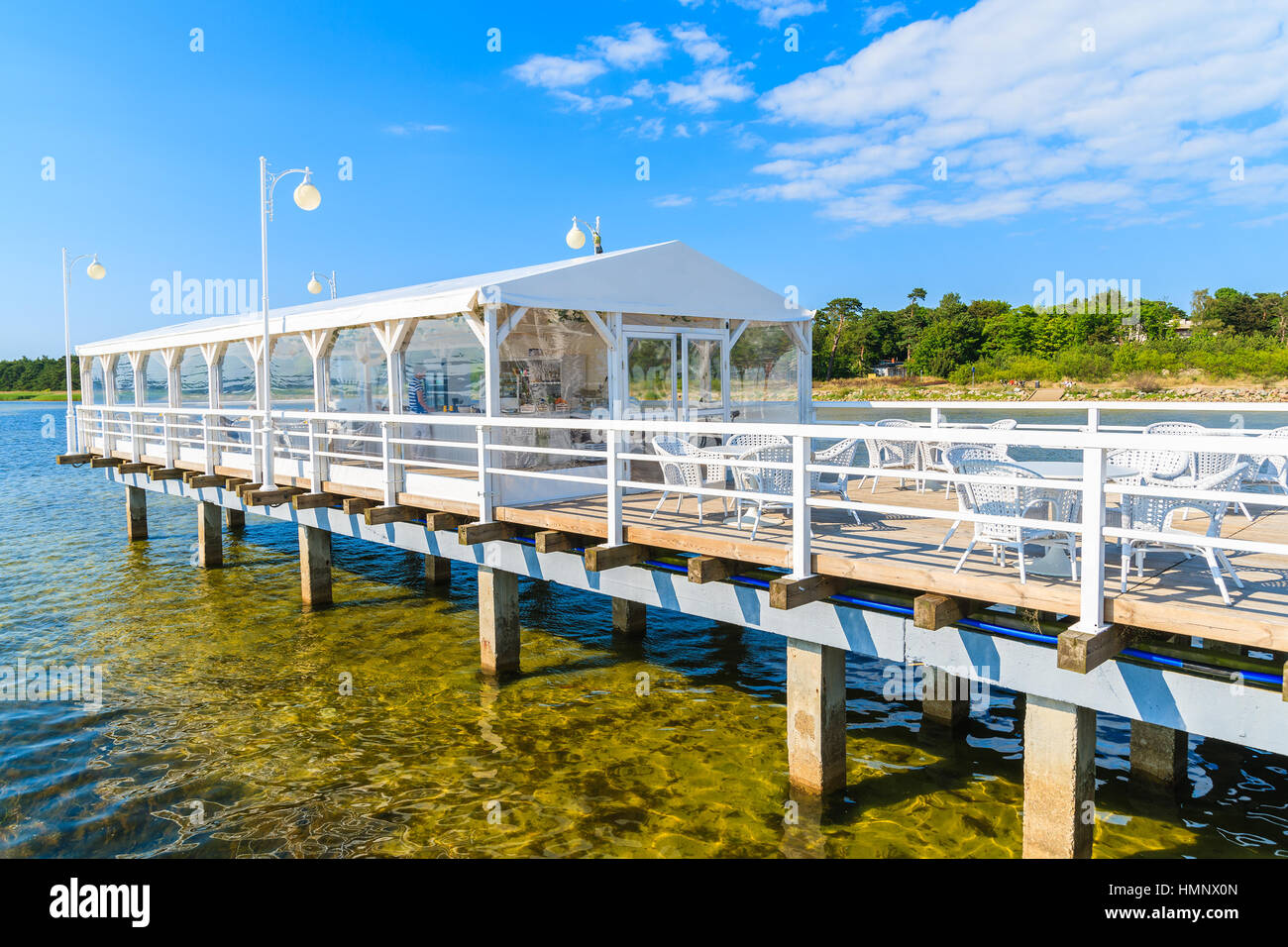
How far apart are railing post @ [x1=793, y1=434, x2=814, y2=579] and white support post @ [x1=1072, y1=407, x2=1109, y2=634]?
1.87m

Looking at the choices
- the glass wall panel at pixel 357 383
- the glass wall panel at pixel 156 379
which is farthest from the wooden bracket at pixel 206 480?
the glass wall panel at pixel 156 379

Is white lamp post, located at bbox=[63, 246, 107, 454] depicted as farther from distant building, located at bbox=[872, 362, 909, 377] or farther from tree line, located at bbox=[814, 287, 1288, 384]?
distant building, located at bbox=[872, 362, 909, 377]

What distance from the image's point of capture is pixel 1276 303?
77.8 metres

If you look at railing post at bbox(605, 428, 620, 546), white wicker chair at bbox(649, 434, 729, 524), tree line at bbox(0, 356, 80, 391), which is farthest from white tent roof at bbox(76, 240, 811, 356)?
tree line at bbox(0, 356, 80, 391)

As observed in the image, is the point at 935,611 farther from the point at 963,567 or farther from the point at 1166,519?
the point at 1166,519

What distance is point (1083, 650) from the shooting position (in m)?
4.75

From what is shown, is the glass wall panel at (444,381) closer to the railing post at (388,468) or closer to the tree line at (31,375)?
the railing post at (388,468)

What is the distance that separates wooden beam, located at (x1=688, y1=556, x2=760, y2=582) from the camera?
6.95 meters

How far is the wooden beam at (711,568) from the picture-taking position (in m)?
6.95

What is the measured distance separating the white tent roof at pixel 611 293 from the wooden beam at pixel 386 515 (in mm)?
2354

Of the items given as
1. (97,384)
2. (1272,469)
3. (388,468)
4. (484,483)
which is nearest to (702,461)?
(484,483)

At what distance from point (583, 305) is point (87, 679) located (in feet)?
24.6

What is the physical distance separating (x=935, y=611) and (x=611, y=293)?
6599 mm
